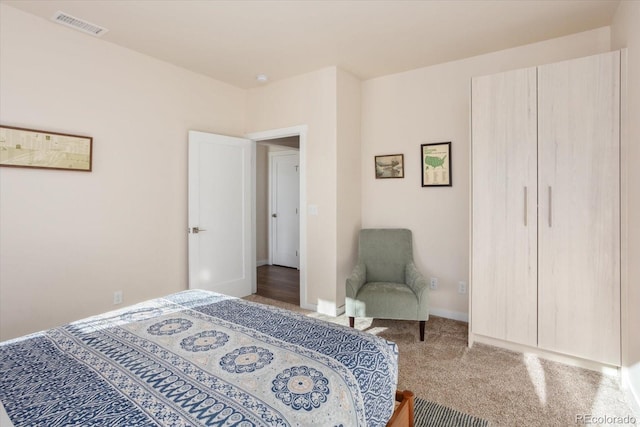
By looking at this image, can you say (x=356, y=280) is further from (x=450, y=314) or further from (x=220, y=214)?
(x=220, y=214)

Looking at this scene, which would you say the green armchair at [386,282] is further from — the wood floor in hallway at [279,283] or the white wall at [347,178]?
the wood floor in hallway at [279,283]

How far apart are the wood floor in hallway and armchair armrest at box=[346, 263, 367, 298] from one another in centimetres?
104

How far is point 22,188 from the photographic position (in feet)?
8.65

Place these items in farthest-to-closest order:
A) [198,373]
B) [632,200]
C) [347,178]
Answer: [347,178] < [632,200] < [198,373]

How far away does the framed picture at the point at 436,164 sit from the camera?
357 centimetres

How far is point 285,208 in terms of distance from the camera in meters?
6.36

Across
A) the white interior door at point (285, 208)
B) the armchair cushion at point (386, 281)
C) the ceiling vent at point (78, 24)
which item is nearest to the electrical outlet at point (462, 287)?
the armchair cushion at point (386, 281)

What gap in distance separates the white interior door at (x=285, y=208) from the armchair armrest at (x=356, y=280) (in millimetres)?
2740

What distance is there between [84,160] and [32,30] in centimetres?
104

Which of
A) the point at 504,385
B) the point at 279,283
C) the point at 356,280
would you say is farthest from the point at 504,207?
the point at 279,283

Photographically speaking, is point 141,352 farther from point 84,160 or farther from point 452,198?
point 452,198

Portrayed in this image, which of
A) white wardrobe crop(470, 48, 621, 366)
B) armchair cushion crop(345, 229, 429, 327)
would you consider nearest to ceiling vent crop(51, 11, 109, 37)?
armchair cushion crop(345, 229, 429, 327)

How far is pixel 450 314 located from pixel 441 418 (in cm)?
180

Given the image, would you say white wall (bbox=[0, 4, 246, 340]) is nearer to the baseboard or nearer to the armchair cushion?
the armchair cushion
